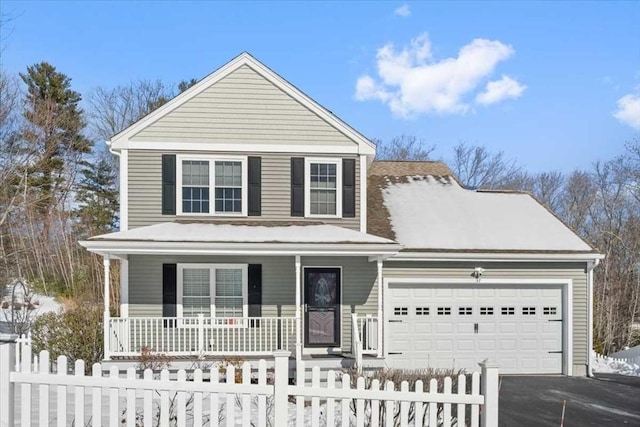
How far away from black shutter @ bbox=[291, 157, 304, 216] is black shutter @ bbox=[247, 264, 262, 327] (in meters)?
1.67

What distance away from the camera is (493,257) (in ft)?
42.9

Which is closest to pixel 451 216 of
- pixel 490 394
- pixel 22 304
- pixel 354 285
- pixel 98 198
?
pixel 354 285

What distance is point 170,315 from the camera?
40.8ft

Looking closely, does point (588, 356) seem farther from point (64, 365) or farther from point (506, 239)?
point (64, 365)

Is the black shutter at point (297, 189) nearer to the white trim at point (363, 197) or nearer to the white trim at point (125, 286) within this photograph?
the white trim at point (363, 197)

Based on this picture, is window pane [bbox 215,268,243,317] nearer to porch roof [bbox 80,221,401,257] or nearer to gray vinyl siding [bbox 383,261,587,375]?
porch roof [bbox 80,221,401,257]

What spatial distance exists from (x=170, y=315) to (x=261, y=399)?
848cm

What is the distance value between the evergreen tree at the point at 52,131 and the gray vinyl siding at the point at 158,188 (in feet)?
51.1

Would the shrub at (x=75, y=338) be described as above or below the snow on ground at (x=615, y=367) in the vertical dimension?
above

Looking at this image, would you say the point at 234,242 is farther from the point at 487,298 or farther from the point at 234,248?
the point at 487,298

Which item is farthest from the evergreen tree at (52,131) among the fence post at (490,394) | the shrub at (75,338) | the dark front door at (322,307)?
the fence post at (490,394)

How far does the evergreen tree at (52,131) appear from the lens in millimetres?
27047

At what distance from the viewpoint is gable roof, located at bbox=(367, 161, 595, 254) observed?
13.4 metres

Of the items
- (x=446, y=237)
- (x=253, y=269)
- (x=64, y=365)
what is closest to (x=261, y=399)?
(x=64, y=365)
